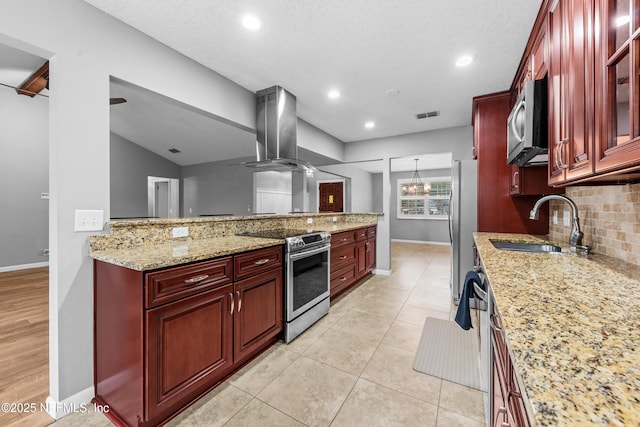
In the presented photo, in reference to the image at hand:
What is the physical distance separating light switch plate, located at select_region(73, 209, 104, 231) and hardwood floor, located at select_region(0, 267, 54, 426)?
43.7 inches

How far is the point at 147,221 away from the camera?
189 cm

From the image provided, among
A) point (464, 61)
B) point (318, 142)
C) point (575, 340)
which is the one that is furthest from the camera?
point (318, 142)

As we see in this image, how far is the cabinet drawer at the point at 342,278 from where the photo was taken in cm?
321

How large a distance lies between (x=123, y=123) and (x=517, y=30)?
713 centimetres

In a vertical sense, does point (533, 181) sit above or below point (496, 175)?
below

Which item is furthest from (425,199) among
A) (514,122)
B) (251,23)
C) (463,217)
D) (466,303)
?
(251,23)

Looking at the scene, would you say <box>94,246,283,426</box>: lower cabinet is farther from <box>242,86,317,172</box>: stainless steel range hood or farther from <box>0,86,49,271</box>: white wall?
<box>0,86,49,271</box>: white wall

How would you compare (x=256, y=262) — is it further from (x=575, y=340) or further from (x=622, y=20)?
(x=622, y=20)

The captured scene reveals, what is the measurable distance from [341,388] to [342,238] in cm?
191

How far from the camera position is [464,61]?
2314 mm

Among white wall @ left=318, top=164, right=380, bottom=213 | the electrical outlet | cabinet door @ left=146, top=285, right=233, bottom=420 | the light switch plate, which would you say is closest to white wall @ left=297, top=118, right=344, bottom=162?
white wall @ left=318, top=164, right=380, bottom=213

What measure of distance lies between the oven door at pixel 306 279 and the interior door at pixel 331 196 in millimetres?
4493

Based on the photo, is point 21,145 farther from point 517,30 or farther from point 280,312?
point 517,30

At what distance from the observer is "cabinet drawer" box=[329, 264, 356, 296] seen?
10.5 feet
